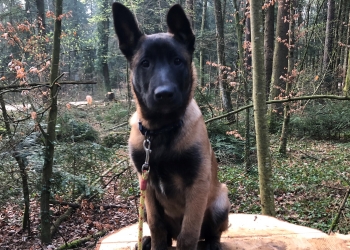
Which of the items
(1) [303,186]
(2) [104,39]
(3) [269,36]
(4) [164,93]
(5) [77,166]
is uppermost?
(2) [104,39]

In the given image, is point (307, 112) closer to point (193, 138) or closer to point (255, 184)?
point (255, 184)

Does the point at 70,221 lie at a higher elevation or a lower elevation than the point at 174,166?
lower

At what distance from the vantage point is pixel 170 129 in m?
2.67

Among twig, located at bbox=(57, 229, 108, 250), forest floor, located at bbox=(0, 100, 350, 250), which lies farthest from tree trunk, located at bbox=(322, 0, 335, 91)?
twig, located at bbox=(57, 229, 108, 250)

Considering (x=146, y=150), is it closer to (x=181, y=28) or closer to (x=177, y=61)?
(x=177, y=61)

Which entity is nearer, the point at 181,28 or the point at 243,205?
the point at 181,28

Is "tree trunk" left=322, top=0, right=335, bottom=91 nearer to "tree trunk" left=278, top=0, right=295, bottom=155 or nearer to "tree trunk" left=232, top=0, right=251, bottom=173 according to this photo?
"tree trunk" left=278, top=0, right=295, bottom=155

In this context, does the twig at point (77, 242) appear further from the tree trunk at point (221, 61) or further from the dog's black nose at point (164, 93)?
the tree trunk at point (221, 61)

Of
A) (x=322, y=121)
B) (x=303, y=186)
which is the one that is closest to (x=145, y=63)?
(x=303, y=186)

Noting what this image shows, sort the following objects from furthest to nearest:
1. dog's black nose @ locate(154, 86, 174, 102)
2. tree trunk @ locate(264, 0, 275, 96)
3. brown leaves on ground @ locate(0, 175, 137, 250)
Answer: tree trunk @ locate(264, 0, 275, 96)
brown leaves on ground @ locate(0, 175, 137, 250)
dog's black nose @ locate(154, 86, 174, 102)

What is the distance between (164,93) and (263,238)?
1.88 meters

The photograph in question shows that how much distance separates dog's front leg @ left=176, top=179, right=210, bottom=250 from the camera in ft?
8.30

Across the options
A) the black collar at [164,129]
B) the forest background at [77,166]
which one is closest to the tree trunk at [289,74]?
the forest background at [77,166]

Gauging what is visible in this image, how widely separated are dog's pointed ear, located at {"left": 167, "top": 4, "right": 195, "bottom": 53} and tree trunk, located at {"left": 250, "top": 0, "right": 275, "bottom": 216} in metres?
2.03
